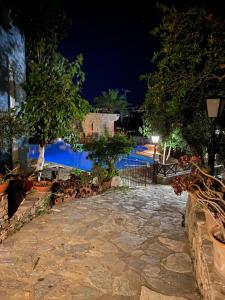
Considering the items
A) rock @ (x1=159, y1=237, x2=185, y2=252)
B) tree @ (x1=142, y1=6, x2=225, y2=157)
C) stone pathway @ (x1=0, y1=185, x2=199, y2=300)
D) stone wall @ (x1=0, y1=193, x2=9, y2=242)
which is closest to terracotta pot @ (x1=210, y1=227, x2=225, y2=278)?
stone pathway @ (x1=0, y1=185, x2=199, y2=300)

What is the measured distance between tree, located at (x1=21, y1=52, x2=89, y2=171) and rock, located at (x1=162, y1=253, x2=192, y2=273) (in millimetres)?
4878

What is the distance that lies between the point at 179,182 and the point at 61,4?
9244 millimetres

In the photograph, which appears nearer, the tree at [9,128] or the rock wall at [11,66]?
the tree at [9,128]

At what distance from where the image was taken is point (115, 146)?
28.6ft

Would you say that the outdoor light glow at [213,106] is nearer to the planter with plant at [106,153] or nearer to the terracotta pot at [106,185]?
the planter with plant at [106,153]

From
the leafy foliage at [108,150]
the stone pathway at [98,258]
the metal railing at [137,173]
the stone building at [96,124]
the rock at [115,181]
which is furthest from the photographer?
the stone building at [96,124]

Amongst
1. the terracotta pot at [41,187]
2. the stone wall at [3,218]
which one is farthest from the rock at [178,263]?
the terracotta pot at [41,187]

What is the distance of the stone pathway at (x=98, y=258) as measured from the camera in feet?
9.39

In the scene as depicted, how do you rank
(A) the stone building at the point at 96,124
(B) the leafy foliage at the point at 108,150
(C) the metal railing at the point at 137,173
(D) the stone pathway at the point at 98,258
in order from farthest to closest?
1. (A) the stone building at the point at 96,124
2. (C) the metal railing at the point at 137,173
3. (B) the leafy foliage at the point at 108,150
4. (D) the stone pathway at the point at 98,258

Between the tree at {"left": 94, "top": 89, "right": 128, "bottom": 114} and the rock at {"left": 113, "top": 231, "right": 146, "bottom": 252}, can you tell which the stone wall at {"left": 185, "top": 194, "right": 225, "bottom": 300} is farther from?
the tree at {"left": 94, "top": 89, "right": 128, "bottom": 114}

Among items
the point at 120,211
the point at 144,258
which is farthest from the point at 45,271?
the point at 120,211

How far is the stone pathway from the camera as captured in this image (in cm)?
286

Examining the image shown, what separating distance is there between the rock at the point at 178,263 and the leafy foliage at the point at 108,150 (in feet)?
17.1

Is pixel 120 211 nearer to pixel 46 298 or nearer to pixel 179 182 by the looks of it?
pixel 179 182
